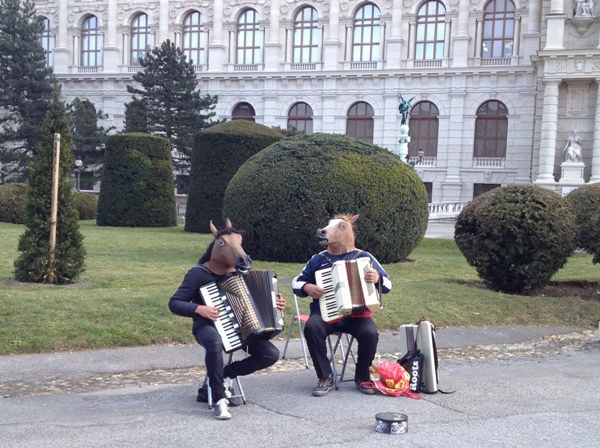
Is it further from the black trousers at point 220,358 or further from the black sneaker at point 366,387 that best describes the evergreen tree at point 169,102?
the black trousers at point 220,358

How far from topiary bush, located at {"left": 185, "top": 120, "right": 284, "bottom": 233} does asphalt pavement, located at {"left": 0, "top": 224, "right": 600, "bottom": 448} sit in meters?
14.5

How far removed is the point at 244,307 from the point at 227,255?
472 millimetres

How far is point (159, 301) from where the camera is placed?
32.9 ft

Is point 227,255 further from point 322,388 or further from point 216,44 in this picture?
point 216,44

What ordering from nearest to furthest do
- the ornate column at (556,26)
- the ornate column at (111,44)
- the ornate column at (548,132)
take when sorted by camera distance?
the ornate column at (556,26)
the ornate column at (548,132)
the ornate column at (111,44)

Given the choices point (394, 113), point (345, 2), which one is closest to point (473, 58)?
point (394, 113)

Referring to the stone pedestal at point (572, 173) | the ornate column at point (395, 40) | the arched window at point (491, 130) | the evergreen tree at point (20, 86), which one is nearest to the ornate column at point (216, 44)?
the evergreen tree at point (20, 86)

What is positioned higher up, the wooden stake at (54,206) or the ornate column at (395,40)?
the ornate column at (395,40)

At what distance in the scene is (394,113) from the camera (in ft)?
169

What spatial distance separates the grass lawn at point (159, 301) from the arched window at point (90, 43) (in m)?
43.2

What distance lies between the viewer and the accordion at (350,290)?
6.70m

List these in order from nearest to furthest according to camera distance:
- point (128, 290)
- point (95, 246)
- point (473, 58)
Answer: point (128, 290)
point (95, 246)
point (473, 58)

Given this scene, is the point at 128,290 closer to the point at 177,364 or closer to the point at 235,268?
the point at 177,364

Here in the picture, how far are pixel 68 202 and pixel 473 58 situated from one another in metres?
42.7
